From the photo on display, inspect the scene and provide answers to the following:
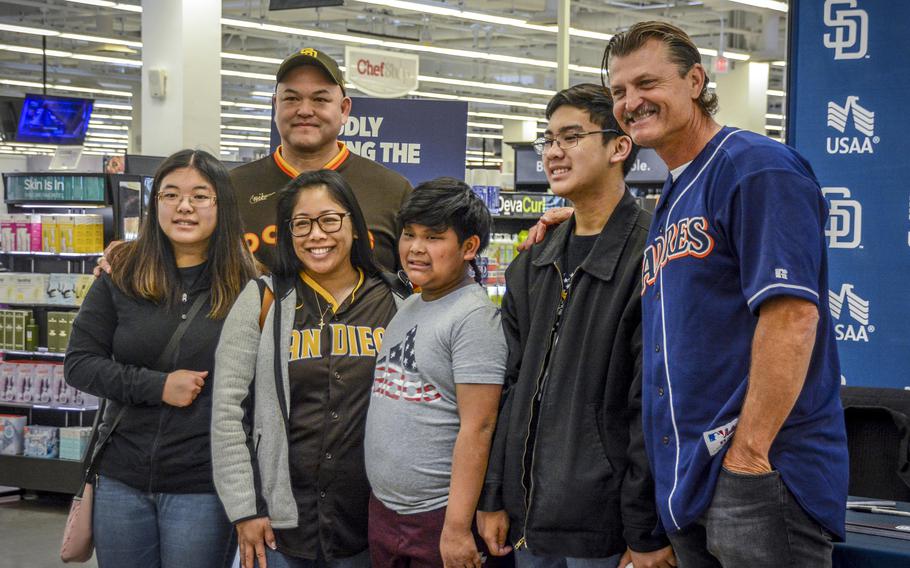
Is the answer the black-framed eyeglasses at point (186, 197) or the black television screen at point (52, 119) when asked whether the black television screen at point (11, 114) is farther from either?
the black-framed eyeglasses at point (186, 197)

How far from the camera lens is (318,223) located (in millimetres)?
2395

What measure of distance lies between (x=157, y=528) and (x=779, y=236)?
1629 mm

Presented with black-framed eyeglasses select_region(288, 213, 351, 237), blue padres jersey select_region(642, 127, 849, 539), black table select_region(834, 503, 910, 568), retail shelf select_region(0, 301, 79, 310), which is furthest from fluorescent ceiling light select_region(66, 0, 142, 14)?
black table select_region(834, 503, 910, 568)

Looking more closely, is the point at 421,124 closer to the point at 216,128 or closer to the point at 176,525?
the point at 176,525

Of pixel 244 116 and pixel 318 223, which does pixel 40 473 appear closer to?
pixel 318 223

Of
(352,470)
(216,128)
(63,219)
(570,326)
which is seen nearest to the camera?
(570,326)

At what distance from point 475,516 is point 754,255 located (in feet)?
2.97

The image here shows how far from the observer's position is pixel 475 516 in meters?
2.22

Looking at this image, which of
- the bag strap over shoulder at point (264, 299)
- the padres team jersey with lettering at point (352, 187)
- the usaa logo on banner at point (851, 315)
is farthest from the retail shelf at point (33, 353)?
the usaa logo on banner at point (851, 315)

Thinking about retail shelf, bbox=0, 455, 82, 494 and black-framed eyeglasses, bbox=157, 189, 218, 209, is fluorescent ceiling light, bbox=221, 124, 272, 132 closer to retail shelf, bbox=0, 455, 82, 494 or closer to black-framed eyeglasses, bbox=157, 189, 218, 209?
A: retail shelf, bbox=0, 455, 82, 494

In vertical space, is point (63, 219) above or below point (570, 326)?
above

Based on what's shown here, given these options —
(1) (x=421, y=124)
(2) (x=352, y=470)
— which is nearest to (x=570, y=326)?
(2) (x=352, y=470)

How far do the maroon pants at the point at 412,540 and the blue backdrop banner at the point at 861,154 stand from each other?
1.77 metres

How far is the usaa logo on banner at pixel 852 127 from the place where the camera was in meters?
3.34
